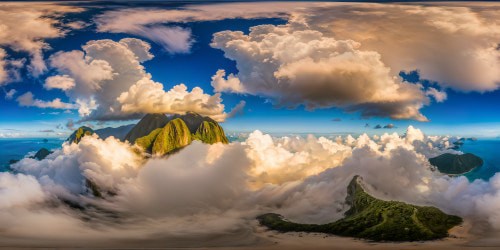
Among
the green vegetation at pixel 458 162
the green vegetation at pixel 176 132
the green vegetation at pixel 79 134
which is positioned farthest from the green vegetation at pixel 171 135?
the green vegetation at pixel 458 162

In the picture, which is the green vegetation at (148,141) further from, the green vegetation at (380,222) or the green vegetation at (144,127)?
the green vegetation at (380,222)

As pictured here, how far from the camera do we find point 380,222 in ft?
88.5

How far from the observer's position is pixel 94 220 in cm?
2736

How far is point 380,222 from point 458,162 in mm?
9863

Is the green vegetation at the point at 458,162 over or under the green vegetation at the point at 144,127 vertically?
under

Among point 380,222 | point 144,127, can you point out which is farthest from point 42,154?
point 380,222

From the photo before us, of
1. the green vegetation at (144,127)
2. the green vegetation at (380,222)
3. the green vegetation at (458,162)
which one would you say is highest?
the green vegetation at (144,127)

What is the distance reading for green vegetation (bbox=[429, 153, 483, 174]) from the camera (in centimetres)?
1641

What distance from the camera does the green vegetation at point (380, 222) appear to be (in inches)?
843

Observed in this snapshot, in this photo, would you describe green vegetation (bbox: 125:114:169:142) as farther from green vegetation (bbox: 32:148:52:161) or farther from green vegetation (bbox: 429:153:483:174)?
green vegetation (bbox: 429:153:483:174)

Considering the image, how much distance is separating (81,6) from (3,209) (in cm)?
1359

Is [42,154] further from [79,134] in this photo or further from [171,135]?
[171,135]

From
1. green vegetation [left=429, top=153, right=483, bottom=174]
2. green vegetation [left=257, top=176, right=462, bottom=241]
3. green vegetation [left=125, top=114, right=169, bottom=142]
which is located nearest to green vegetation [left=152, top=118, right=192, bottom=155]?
green vegetation [left=125, top=114, right=169, bottom=142]

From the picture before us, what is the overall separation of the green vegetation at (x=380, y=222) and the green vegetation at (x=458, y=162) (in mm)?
3475
